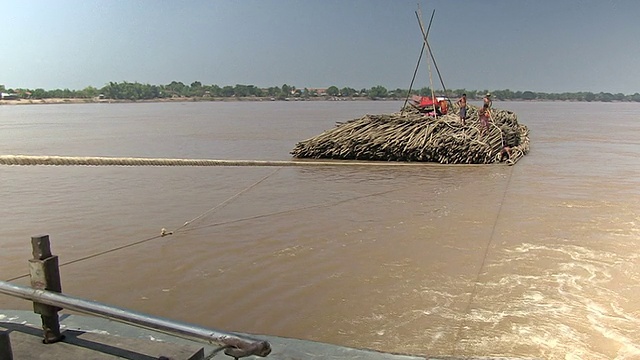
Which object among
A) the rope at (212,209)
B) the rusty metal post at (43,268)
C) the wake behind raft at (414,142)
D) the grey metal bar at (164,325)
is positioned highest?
the rusty metal post at (43,268)

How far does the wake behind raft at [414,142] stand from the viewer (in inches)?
479

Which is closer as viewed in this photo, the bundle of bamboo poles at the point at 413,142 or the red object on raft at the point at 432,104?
the bundle of bamboo poles at the point at 413,142

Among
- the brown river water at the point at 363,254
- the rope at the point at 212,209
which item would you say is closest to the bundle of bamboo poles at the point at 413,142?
the brown river water at the point at 363,254

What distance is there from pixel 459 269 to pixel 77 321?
3.36 meters

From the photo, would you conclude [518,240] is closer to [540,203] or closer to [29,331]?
[540,203]

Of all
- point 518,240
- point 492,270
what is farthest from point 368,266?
point 518,240

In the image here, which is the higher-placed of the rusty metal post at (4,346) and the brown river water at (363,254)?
the rusty metal post at (4,346)

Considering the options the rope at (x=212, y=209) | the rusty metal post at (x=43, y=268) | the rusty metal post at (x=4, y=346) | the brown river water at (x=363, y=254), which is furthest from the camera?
the rope at (x=212, y=209)

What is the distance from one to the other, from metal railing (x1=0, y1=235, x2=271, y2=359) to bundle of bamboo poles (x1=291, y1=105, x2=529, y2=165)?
10.7 meters

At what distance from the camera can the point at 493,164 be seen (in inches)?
480

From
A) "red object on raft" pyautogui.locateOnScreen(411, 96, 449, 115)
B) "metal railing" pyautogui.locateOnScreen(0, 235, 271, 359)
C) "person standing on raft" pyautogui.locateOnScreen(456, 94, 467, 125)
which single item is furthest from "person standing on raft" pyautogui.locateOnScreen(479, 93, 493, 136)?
"metal railing" pyautogui.locateOnScreen(0, 235, 271, 359)

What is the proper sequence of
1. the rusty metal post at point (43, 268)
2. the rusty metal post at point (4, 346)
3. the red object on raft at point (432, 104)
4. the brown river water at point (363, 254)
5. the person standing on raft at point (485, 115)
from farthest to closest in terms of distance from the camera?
the red object on raft at point (432, 104) → the person standing on raft at point (485, 115) → the brown river water at point (363, 254) → the rusty metal post at point (43, 268) → the rusty metal post at point (4, 346)

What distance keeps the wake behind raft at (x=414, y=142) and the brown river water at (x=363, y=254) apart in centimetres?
197

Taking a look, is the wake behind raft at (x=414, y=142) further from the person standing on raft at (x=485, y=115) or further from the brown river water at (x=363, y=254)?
the brown river water at (x=363, y=254)
